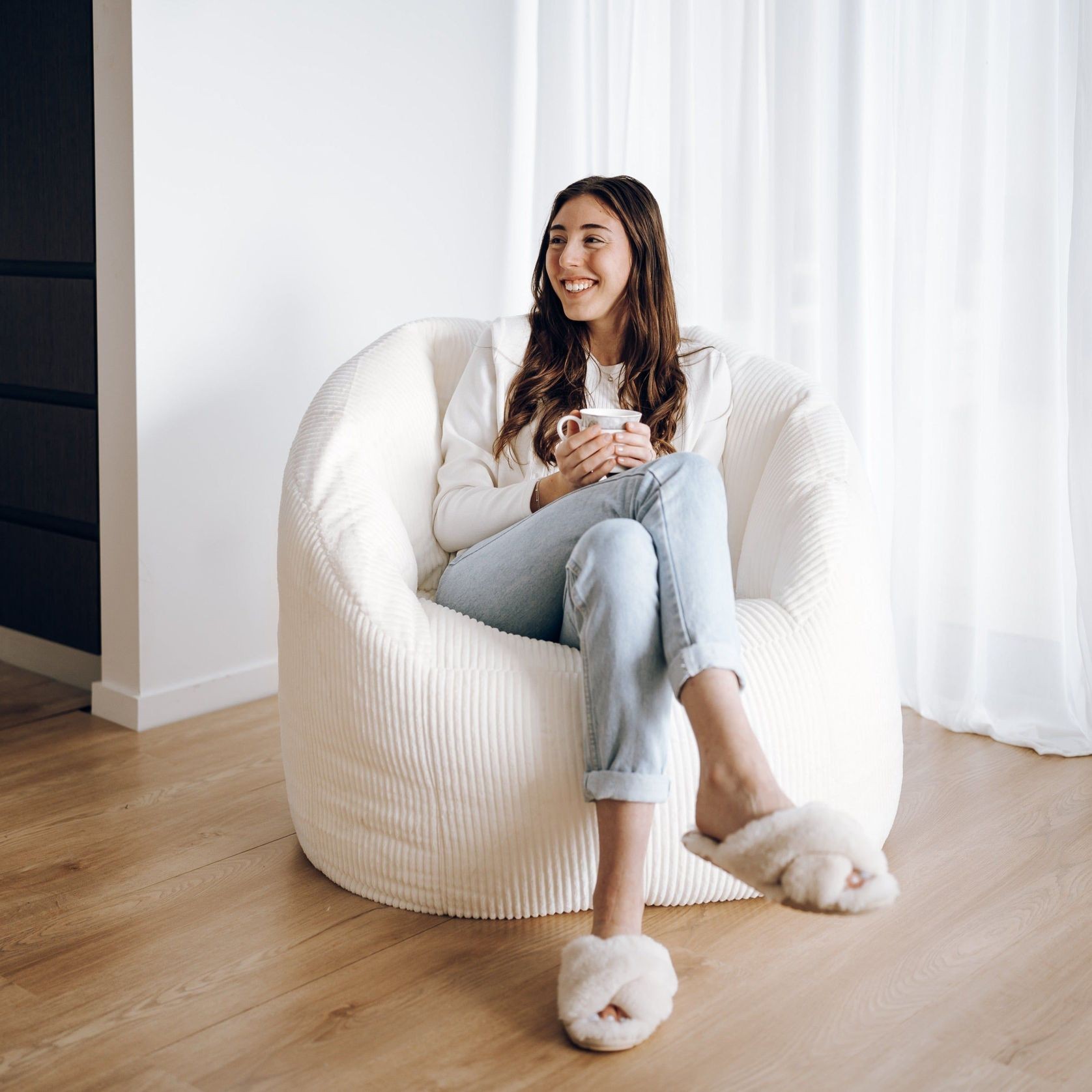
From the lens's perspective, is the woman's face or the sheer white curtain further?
the sheer white curtain

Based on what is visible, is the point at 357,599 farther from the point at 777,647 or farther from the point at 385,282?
the point at 385,282

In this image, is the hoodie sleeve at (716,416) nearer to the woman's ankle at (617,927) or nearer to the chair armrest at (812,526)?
the chair armrest at (812,526)

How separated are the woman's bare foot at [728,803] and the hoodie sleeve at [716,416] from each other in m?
0.82

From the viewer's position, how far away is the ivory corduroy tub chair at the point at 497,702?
160 centimetres

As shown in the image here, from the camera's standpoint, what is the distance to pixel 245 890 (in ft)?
5.72

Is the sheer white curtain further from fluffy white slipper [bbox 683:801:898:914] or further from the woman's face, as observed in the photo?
fluffy white slipper [bbox 683:801:898:914]

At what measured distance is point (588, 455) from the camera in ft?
5.80

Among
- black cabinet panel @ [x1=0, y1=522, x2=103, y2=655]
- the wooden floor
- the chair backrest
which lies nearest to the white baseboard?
black cabinet panel @ [x1=0, y1=522, x2=103, y2=655]

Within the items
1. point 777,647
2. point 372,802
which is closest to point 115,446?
point 372,802

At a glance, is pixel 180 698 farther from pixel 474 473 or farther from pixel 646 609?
pixel 646 609

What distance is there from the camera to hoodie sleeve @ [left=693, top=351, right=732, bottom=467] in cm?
209

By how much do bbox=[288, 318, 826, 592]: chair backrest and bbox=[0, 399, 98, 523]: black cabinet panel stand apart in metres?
0.73

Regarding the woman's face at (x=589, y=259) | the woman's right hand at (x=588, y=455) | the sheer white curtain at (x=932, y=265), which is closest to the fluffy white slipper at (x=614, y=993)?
the woman's right hand at (x=588, y=455)

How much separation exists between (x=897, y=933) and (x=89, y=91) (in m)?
2.13
